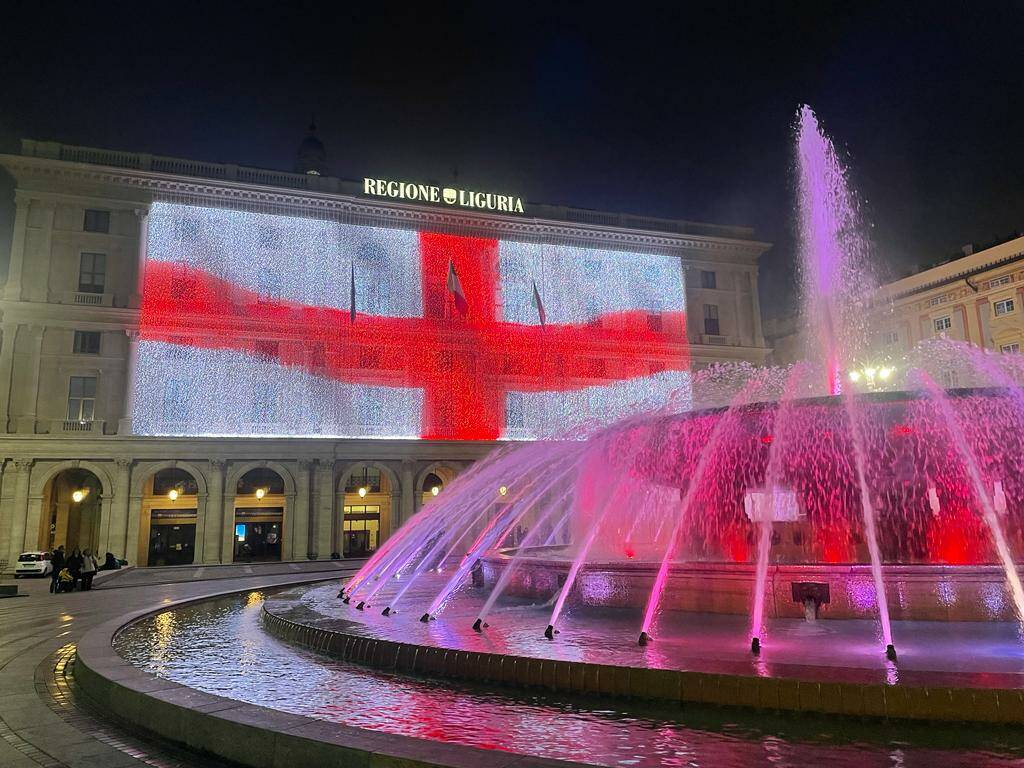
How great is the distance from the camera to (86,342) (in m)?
37.3

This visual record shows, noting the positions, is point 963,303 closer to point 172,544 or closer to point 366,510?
point 366,510

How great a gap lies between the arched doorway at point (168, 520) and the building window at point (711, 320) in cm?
3401

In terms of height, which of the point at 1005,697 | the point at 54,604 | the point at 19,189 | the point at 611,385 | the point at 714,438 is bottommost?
the point at 54,604

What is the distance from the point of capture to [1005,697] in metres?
5.78

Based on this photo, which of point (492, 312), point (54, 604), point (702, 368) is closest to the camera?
point (54, 604)

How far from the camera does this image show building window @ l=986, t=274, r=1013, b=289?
4447 centimetres

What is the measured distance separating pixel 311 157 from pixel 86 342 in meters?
22.0

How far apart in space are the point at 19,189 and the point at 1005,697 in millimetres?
44645

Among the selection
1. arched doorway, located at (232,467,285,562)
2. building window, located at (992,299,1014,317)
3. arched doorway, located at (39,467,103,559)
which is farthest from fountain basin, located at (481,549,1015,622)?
building window, located at (992,299,1014,317)

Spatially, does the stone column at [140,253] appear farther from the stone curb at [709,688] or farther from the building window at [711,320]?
the building window at [711,320]

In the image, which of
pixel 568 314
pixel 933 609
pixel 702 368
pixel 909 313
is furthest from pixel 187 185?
pixel 909 313

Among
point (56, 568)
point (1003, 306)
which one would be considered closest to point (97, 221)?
point (56, 568)

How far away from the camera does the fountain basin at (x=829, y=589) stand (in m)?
9.45

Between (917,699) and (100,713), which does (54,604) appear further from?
(917,699)
